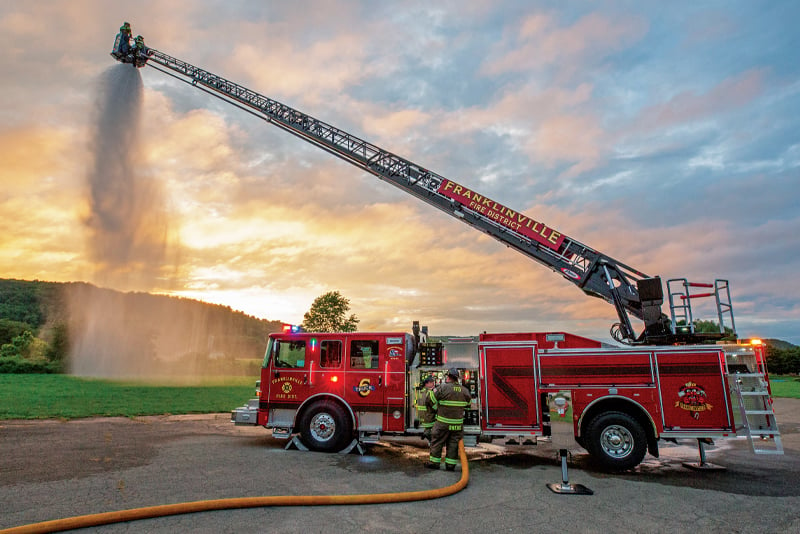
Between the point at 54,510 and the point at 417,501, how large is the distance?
432 cm

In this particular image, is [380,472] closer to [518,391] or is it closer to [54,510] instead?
[518,391]

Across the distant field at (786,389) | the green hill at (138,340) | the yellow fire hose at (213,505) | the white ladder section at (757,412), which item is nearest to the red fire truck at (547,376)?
the white ladder section at (757,412)

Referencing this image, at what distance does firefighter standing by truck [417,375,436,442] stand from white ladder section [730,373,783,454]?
5.43 m

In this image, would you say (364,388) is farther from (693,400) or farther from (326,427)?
(693,400)

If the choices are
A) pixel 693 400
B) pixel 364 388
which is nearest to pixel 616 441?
pixel 693 400

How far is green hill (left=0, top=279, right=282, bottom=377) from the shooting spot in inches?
1401

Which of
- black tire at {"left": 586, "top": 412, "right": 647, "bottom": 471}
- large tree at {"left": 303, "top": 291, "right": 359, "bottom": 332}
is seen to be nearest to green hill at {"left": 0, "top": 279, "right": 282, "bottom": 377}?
large tree at {"left": 303, "top": 291, "right": 359, "bottom": 332}

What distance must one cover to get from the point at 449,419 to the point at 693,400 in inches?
175

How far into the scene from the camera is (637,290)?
1016cm

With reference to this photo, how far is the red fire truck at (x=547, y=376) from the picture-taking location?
7.98 meters

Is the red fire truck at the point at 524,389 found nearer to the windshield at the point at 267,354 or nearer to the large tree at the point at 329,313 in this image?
the windshield at the point at 267,354

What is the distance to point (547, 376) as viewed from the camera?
8.61 meters

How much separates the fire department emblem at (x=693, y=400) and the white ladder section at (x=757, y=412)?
52cm

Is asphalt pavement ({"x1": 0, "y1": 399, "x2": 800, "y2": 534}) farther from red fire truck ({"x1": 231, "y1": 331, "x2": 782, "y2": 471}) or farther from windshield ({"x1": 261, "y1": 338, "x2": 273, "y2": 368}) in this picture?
windshield ({"x1": 261, "y1": 338, "x2": 273, "y2": 368})
